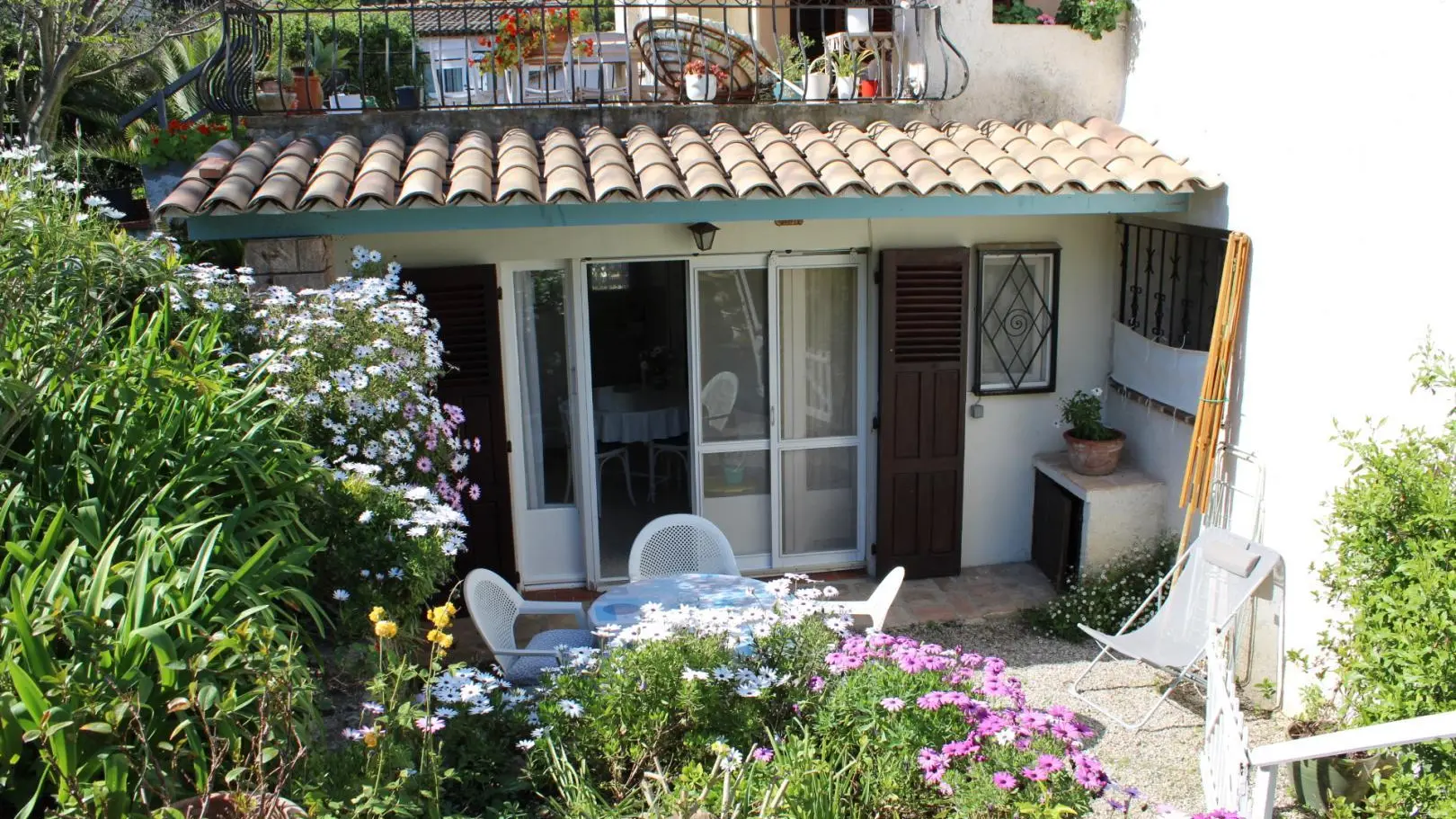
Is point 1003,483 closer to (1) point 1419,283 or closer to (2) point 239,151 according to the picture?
(1) point 1419,283

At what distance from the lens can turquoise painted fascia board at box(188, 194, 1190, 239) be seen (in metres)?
6.00

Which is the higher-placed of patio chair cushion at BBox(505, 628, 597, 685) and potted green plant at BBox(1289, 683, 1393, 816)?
patio chair cushion at BBox(505, 628, 597, 685)

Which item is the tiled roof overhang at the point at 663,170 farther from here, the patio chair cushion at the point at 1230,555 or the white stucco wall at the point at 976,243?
the patio chair cushion at the point at 1230,555

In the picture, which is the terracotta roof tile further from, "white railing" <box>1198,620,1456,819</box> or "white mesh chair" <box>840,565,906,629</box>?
"white railing" <box>1198,620,1456,819</box>

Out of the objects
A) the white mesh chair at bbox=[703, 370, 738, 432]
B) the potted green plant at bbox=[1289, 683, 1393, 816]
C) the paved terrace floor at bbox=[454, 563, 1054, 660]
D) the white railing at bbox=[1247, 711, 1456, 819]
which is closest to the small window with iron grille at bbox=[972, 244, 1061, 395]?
the paved terrace floor at bbox=[454, 563, 1054, 660]

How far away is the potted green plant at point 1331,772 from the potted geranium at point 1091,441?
2164 mm

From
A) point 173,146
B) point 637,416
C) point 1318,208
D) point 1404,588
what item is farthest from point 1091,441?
point 173,146

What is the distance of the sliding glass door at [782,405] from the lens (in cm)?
764

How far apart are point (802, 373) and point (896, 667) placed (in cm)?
377

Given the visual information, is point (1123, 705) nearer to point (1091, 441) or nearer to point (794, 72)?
point (1091, 441)

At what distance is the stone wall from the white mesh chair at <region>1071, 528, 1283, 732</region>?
14.8ft

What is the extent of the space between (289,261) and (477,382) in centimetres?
136

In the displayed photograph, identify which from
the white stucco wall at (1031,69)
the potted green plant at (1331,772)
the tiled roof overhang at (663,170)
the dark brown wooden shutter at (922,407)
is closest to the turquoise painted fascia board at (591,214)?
the tiled roof overhang at (663,170)

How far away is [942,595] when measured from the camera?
767 cm
